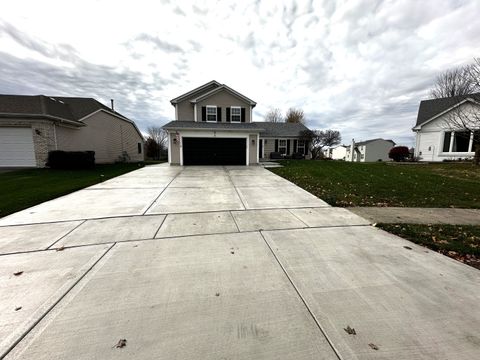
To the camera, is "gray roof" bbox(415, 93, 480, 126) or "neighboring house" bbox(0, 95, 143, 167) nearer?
"neighboring house" bbox(0, 95, 143, 167)

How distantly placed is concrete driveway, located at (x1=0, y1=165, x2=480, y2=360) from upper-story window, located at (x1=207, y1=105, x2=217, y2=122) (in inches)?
582

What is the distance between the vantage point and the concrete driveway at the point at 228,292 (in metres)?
1.87

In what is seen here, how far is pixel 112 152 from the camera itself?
2172 centimetres

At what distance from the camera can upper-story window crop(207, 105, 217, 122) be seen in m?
18.5

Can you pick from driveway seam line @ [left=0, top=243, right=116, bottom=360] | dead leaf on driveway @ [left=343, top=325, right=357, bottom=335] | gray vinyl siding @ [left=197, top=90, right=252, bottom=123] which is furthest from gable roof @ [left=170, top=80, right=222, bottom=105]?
dead leaf on driveway @ [left=343, top=325, right=357, bottom=335]

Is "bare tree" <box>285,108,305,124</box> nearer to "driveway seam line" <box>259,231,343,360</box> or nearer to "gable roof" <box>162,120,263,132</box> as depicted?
"gable roof" <box>162,120,263,132</box>

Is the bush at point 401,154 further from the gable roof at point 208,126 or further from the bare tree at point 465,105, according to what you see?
the gable roof at point 208,126

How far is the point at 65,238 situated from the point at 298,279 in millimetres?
3978

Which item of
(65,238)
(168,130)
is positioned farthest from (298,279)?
(168,130)

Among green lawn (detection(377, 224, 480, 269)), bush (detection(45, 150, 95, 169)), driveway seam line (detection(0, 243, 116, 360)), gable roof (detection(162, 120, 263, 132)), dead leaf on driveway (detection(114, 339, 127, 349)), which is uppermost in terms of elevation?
gable roof (detection(162, 120, 263, 132))

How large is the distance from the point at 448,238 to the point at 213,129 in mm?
14556

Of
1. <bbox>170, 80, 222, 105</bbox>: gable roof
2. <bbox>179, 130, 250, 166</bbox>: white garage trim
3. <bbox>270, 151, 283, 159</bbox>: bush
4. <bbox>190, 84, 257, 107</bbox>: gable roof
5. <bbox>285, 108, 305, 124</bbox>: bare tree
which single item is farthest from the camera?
<bbox>285, 108, 305, 124</bbox>: bare tree

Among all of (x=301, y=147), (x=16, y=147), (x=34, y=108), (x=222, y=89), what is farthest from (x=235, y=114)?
(x=16, y=147)

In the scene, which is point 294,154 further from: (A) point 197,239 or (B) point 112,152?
(A) point 197,239
